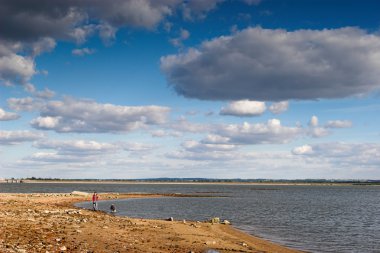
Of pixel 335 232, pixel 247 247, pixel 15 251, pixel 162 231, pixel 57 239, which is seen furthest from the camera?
pixel 335 232

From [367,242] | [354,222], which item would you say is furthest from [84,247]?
[354,222]

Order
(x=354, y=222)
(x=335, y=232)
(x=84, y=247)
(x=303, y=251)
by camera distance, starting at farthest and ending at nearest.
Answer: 1. (x=354, y=222)
2. (x=335, y=232)
3. (x=303, y=251)
4. (x=84, y=247)

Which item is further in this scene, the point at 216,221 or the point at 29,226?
the point at 216,221

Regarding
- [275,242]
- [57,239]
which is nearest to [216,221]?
[275,242]

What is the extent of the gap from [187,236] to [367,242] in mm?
16104

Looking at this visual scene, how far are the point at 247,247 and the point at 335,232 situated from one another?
16871mm

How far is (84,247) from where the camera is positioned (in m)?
22.8

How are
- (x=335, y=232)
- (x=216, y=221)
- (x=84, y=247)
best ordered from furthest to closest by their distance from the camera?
(x=216, y=221), (x=335, y=232), (x=84, y=247)

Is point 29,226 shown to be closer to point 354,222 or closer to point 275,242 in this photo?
point 275,242

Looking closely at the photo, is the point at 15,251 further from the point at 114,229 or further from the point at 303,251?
the point at 303,251

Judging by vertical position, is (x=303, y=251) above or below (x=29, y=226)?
below

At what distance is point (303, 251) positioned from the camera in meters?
30.5

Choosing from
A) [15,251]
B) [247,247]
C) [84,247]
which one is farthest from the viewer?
[247,247]

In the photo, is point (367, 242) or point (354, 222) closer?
point (367, 242)
